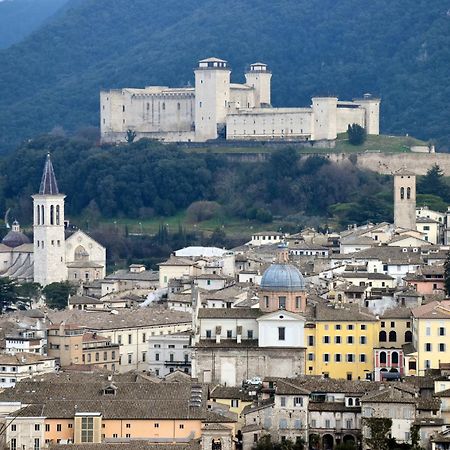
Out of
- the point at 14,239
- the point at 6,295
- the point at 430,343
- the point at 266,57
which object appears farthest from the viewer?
the point at 266,57

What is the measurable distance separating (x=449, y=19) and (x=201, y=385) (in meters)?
104

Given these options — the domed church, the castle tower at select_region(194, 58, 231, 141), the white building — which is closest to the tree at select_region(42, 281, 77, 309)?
the white building

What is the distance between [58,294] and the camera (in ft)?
260

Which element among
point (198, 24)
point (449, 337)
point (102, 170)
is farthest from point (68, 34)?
point (449, 337)

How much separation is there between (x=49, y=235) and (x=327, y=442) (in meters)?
43.5

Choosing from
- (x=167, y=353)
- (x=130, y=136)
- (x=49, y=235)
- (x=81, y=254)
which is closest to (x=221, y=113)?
(x=130, y=136)

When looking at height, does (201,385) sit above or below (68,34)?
below

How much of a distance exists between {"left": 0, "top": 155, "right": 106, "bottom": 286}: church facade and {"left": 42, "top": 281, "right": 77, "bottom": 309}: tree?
6188 mm

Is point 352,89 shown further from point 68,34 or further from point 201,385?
point 201,385

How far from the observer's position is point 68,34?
19388cm

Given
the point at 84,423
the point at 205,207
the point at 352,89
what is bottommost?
the point at 84,423

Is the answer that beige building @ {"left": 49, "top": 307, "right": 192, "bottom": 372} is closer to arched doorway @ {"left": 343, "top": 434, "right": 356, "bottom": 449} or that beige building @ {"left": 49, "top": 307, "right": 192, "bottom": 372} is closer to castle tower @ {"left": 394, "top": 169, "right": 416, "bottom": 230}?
arched doorway @ {"left": 343, "top": 434, "right": 356, "bottom": 449}

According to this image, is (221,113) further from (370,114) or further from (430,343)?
(430,343)

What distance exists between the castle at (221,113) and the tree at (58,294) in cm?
3164
